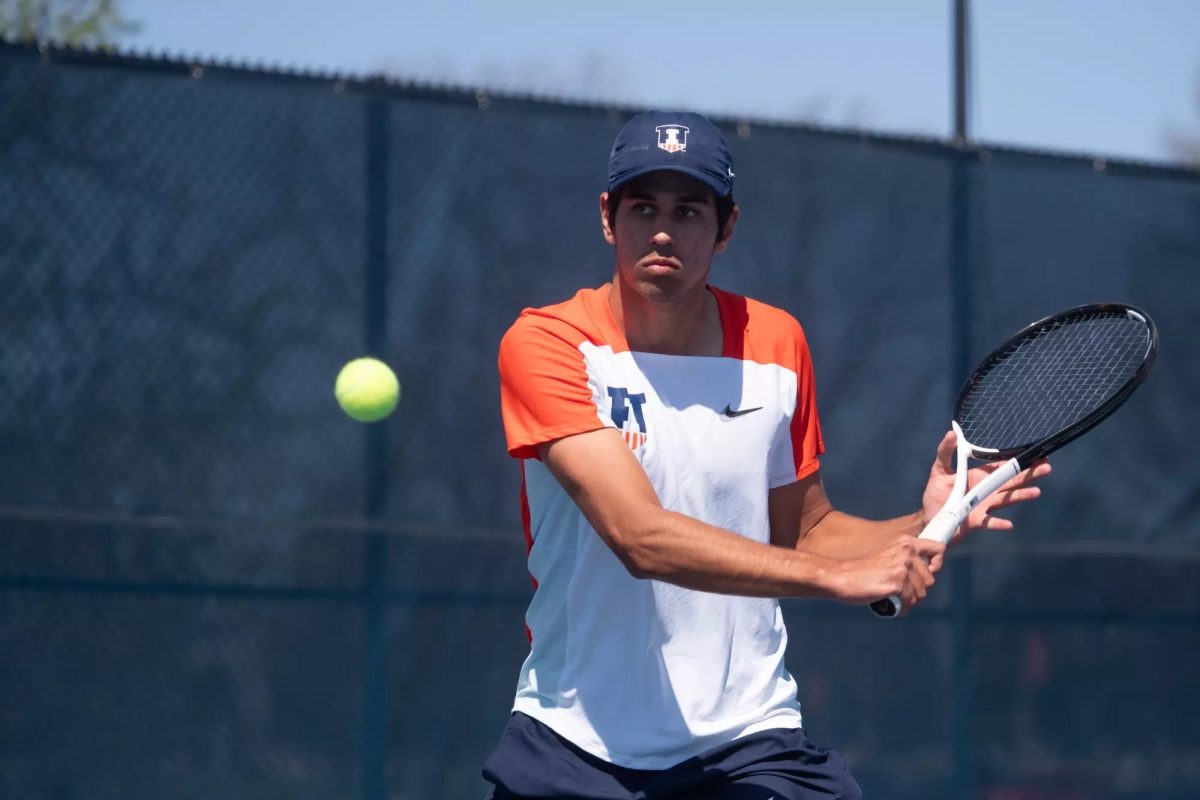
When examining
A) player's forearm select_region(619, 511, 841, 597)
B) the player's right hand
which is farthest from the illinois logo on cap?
the player's right hand

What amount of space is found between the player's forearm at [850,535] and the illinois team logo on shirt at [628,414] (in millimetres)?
422

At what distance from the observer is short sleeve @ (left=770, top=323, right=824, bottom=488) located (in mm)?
2738

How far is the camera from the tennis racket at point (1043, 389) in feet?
9.27

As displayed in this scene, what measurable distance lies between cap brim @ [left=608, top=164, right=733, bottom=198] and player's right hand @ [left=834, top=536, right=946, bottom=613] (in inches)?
26.3

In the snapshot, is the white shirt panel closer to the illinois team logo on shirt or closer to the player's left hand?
the illinois team logo on shirt

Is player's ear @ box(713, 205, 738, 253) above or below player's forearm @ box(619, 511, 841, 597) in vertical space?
above

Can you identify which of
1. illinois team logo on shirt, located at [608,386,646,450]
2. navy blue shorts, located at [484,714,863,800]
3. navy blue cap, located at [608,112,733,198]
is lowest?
navy blue shorts, located at [484,714,863,800]

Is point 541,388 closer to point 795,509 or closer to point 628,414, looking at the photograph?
point 628,414

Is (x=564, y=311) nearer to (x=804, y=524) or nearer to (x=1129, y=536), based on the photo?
(x=804, y=524)

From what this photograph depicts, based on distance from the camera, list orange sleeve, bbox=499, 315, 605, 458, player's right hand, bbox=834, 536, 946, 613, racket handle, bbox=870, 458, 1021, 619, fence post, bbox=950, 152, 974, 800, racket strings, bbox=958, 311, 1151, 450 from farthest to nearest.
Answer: fence post, bbox=950, 152, 974, 800, racket strings, bbox=958, 311, 1151, 450, racket handle, bbox=870, 458, 1021, 619, orange sleeve, bbox=499, 315, 605, 458, player's right hand, bbox=834, 536, 946, 613

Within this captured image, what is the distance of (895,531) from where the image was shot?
2818 mm

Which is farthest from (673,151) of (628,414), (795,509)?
(795,509)

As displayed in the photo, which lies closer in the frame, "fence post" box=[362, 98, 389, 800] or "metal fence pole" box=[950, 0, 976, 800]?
"fence post" box=[362, 98, 389, 800]

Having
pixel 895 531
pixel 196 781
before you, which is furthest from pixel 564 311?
pixel 196 781
